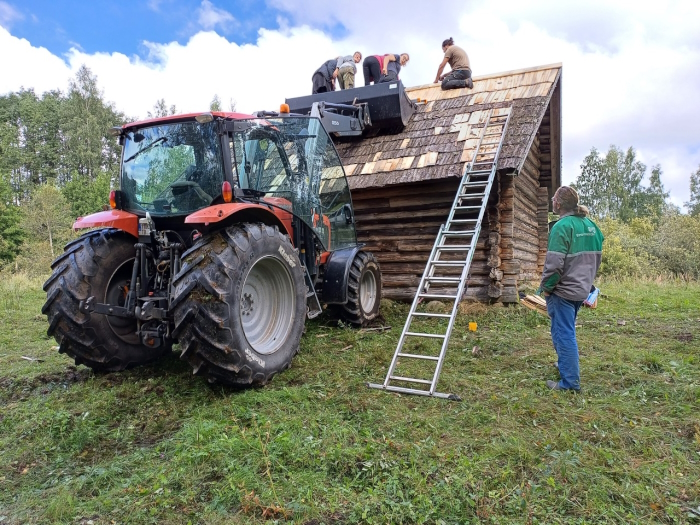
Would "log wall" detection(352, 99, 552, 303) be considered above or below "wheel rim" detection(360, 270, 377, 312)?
above

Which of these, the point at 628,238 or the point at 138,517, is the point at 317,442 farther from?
the point at 628,238

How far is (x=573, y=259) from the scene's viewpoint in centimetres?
427

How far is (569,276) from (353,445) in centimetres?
264

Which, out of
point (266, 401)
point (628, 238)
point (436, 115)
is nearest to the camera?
point (266, 401)

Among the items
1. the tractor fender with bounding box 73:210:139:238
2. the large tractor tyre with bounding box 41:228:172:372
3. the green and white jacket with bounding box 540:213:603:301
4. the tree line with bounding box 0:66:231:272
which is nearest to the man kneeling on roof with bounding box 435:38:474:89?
the green and white jacket with bounding box 540:213:603:301

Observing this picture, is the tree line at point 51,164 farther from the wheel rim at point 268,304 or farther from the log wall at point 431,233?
the wheel rim at point 268,304

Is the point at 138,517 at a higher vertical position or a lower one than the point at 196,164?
lower

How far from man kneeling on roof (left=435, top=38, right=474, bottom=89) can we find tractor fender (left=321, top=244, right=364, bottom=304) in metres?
6.31

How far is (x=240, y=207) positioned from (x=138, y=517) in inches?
97.6

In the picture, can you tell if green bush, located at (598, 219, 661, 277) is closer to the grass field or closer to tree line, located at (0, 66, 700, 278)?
tree line, located at (0, 66, 700, 278)

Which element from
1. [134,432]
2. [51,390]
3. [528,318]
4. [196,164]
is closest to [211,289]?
[134,432]

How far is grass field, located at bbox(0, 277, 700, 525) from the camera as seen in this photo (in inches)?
96.0

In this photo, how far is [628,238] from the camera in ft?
91.6

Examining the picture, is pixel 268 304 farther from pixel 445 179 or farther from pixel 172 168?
pixel 445 179
